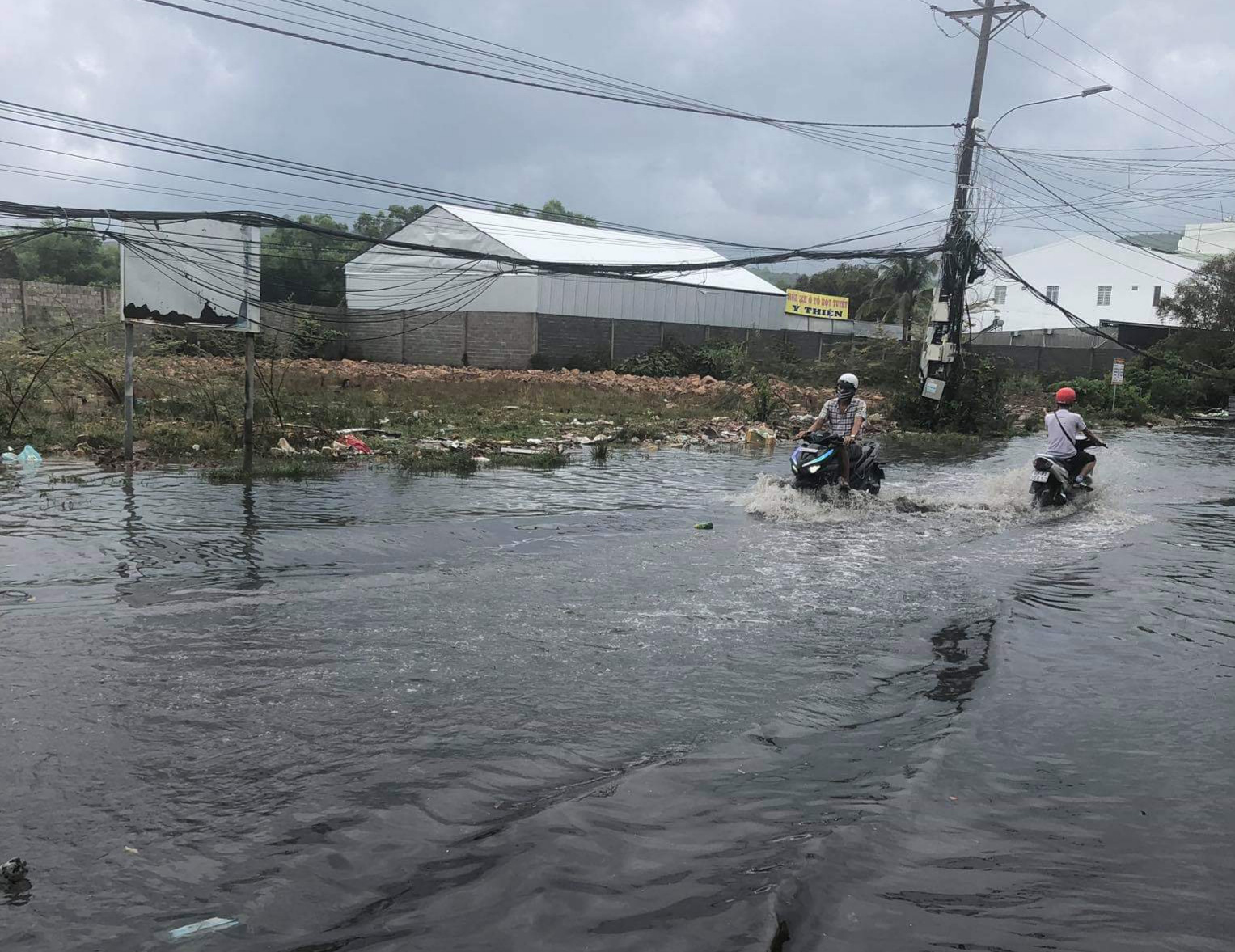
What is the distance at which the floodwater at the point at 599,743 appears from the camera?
3553 millimetres

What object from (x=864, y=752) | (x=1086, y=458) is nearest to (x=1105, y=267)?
(x=1086, y=458)

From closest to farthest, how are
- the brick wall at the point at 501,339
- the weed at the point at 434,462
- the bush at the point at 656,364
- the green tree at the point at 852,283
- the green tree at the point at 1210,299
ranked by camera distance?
the weed at the point at 434,462 < the brick wall at the point at 501,339 < the bush at the point at 656,364 < the green tree at the point at 1210,299 < the green tree at the point at 852,283

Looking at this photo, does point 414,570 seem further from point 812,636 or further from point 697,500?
point 697,500

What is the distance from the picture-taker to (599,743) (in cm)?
499

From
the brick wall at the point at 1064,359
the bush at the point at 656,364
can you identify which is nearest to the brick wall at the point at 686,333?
the bush at the point at 656,364

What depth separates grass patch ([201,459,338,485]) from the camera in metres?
13.2

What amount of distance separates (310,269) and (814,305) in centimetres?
2560

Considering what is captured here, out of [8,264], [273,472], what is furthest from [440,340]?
[273,472]

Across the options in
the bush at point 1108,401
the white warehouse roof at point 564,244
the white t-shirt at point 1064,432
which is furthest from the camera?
the white warehouse roof at point 564,244

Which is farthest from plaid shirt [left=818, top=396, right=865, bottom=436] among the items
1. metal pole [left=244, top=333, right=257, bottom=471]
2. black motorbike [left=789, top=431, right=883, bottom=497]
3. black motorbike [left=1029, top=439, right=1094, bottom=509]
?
metal pole [left=244, top=333, right=257, bottom=471]

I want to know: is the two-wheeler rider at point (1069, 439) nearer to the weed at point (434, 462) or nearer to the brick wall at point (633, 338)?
the weed at point (434, 462)

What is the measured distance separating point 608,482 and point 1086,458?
6667 mm

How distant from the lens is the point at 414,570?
28.3 feet

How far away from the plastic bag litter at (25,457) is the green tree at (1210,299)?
43755 mm
